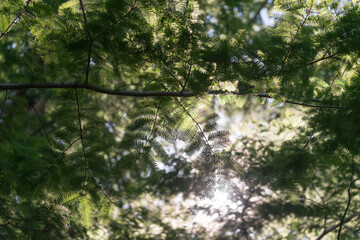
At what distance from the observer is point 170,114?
2.47 meters

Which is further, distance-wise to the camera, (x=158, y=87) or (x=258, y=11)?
(x=258, y=11)

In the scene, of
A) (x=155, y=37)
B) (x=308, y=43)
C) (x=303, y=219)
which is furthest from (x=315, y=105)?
(x=303, y=219)

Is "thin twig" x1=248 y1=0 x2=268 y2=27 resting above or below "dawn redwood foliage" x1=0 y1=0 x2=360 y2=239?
above

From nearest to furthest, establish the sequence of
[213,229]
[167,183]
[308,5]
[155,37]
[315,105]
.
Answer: [308,5]
[155,37]
[315,105]
[213,229]
[167,183]

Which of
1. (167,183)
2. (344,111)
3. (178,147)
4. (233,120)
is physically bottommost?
(344,111)

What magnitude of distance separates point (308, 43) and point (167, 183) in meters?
4.53

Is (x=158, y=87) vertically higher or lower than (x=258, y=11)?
lower

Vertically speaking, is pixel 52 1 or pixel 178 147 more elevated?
pixel 178 147

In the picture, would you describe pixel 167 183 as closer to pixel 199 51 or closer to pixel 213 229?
pixel 213 229

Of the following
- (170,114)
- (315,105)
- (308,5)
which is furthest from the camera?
(170,114)

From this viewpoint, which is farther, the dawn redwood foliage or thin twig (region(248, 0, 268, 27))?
thin twig (region(248, 0, 268, 27))

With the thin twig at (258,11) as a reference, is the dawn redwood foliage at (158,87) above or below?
below

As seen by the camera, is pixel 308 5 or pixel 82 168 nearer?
pixel 308 5

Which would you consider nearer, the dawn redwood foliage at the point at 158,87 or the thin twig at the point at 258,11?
the dawn redwood foliage at the point at 158,87
